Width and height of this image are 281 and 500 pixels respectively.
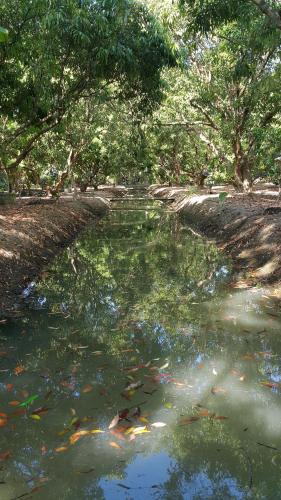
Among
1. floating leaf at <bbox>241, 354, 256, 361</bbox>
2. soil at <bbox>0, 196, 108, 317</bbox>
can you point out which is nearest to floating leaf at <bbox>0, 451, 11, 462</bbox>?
floating leaf at <bbox>241, 354, 256, 361</bbox>

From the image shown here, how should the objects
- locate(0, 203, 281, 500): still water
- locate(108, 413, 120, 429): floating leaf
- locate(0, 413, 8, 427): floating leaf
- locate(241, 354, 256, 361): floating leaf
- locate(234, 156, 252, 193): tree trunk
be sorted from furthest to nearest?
locate(234, 156, 252, 193): tree trunk → locate(241, 354, 256, 361): floating leaf → locate(0, 413, 8, 427): floating leaf → locate(108, 413, 120, 429): floating leaf → locate(0, 203, 281, 500): still water

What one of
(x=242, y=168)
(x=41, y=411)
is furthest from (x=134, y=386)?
(x=242, y=168)

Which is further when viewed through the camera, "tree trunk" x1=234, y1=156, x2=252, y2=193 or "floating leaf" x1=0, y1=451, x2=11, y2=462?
"tree trunk" x1=234, y1=156, x2=252, y2=193

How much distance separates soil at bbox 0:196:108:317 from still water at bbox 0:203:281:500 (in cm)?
44

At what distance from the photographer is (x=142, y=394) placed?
471 cm

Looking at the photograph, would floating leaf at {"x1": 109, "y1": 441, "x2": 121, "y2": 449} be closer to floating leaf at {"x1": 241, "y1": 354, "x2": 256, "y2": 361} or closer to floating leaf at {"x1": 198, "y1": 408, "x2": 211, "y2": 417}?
floating leaf at {"x1": 198, "y1": 408, "x2": 211, "y2": 417}

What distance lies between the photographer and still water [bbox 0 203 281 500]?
3.45m

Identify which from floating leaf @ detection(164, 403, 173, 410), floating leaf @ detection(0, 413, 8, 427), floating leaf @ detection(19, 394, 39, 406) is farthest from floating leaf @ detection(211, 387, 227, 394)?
floating leaf @ detection(0, 413, 8, 427)

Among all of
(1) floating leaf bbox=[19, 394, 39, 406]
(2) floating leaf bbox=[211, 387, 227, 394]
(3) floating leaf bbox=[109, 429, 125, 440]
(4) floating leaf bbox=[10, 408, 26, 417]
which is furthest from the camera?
(2) floating leaf bbox=[211, 387, 227, 394]

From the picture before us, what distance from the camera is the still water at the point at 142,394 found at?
11.3ft

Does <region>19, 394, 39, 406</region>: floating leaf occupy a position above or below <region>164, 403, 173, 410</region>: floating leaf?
below

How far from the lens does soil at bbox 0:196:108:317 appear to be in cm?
848

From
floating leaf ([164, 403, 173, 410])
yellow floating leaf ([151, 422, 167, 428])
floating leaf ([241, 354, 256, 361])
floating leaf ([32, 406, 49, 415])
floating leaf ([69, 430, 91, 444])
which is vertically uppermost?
floating leaf ([241, 354, 256, 361])

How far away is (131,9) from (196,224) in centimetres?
1140
